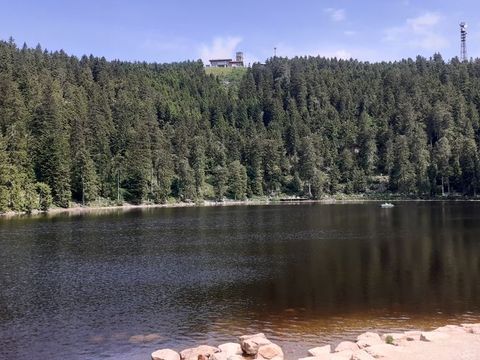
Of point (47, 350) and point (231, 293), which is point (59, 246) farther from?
point (47, 350)

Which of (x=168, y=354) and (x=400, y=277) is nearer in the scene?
(x=168, y=354)

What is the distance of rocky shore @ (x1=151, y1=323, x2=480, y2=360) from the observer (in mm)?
22828

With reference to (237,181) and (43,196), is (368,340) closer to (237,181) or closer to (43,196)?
(43,196)

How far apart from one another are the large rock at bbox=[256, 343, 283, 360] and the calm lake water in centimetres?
143

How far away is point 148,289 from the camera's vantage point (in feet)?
138

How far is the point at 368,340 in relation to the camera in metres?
26.2

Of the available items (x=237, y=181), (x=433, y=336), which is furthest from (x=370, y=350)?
(x=237, y=181)

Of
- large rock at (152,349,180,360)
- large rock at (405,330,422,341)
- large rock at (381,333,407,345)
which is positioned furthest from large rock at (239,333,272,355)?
large rock at (405,330,422,341)

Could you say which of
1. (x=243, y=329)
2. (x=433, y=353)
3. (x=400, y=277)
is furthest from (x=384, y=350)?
(x=400, y=277)

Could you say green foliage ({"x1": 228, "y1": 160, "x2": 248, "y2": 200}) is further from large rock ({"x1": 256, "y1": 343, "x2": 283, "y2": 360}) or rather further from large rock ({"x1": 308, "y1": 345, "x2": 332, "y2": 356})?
large rock ({"x1": 256, "y1": 343, "x2": 283, "y2": 360})

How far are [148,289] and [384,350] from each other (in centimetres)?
2326

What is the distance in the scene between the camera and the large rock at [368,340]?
25527 mm

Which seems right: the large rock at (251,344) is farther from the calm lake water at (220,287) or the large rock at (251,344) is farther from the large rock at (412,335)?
the large rock at (412,335)

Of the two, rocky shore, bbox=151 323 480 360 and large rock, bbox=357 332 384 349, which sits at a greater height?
rocky shore, bbox=151 323 480 360
